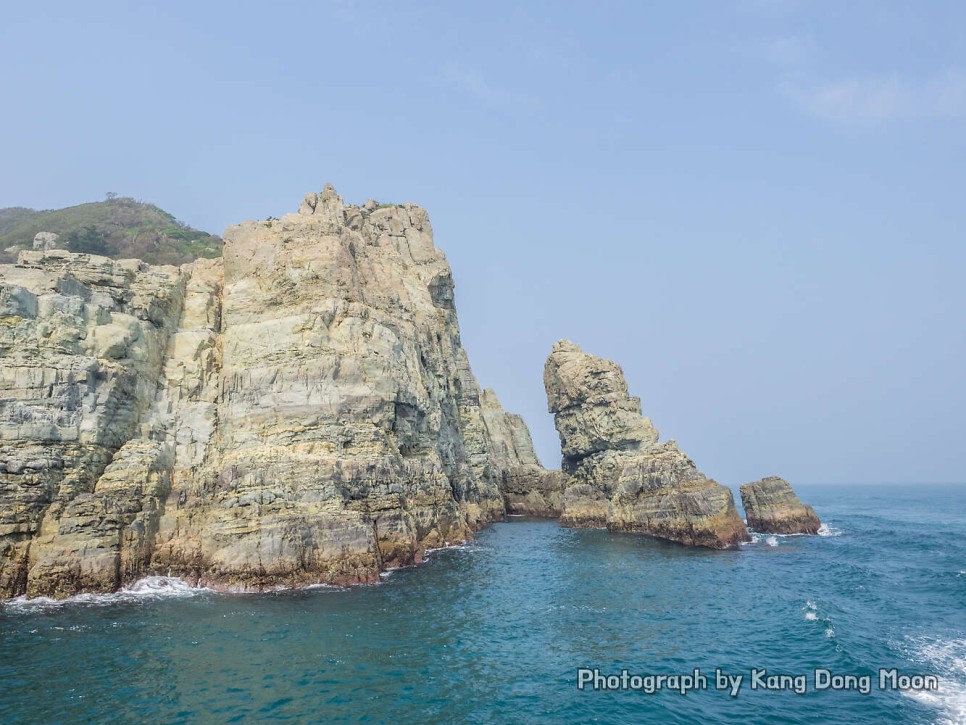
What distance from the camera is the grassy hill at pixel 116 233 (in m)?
98.3

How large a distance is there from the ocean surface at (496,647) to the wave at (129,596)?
184 millimetres

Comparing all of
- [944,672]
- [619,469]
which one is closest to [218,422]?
[944,672]

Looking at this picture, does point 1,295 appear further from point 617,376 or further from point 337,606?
point 617,376

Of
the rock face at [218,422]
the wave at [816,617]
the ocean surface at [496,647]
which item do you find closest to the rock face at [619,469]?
the ocean surface at [496,647]

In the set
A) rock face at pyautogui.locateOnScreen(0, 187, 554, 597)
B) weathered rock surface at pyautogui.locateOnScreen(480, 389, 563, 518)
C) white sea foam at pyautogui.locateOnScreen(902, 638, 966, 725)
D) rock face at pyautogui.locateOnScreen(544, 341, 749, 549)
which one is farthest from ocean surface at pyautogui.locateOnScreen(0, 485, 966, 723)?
weathered rock surface at pyautogui.locateOnScreen(480, 389, 563, 518)

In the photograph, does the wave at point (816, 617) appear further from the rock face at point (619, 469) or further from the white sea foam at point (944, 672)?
the rock face at point (619, 469)

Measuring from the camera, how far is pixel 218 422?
42.3 meters

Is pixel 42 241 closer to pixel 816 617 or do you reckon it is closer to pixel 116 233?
pixel 116 233

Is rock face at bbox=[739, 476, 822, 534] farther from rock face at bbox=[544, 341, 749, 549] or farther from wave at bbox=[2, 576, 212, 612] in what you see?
wave at bbox=[2, 576, 212, 612]

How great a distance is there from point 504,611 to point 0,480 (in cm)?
2834

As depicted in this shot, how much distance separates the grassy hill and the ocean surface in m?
→ 83.2

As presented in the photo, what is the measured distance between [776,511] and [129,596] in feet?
199

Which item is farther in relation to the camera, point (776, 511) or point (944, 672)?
point (776, 511)

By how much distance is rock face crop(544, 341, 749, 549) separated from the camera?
5447 centimetres
